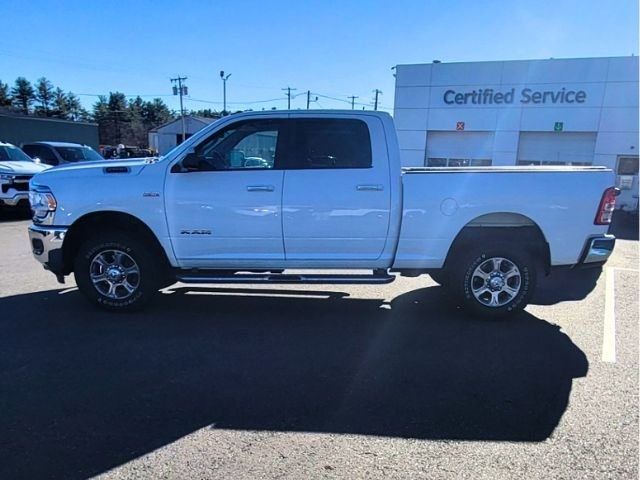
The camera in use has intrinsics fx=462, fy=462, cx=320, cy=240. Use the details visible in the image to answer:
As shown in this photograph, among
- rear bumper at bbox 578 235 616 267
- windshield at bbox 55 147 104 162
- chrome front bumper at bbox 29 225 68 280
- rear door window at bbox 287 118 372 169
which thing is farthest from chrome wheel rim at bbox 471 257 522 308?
windshield at bbox 55 147 104 162

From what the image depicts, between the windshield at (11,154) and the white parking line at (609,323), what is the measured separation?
48.7 ft

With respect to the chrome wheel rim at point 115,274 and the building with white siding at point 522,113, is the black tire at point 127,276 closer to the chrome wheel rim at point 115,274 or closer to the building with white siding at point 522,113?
the chrome wheel rim at point 115,274

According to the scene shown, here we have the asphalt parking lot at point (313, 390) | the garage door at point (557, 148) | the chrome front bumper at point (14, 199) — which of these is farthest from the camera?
the garage door at point (557, 148)

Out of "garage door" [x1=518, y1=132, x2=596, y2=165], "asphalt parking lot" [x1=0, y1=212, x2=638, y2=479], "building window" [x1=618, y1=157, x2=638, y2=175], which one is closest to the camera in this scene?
"asphalt parking lot" [x1=0, y1=212, x2=638, y2=479]

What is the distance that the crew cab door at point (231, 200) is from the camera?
4.90 metres

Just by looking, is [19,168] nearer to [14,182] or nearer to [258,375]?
[14,182]

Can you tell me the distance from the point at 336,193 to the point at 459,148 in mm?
18397

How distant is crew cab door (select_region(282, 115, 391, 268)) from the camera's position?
16.0 feet

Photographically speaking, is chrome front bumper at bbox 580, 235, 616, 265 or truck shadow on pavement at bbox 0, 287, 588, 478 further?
chrome front bumper at bbox 580, 235, 616, 265

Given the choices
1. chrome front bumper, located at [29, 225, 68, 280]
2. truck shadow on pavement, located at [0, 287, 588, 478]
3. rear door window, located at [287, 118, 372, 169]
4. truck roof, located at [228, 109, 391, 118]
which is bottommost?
truck shadow on pavement, located at [0, 287, 588, 478]

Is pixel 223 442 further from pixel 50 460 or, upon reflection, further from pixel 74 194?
pixel 74 194

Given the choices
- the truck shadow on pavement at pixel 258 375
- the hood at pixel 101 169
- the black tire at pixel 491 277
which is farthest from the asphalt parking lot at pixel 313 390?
the hood at pixel 101 169

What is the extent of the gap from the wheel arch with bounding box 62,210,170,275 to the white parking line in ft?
15.0

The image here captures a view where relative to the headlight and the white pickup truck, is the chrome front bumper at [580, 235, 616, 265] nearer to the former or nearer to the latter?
the white pickup truck
